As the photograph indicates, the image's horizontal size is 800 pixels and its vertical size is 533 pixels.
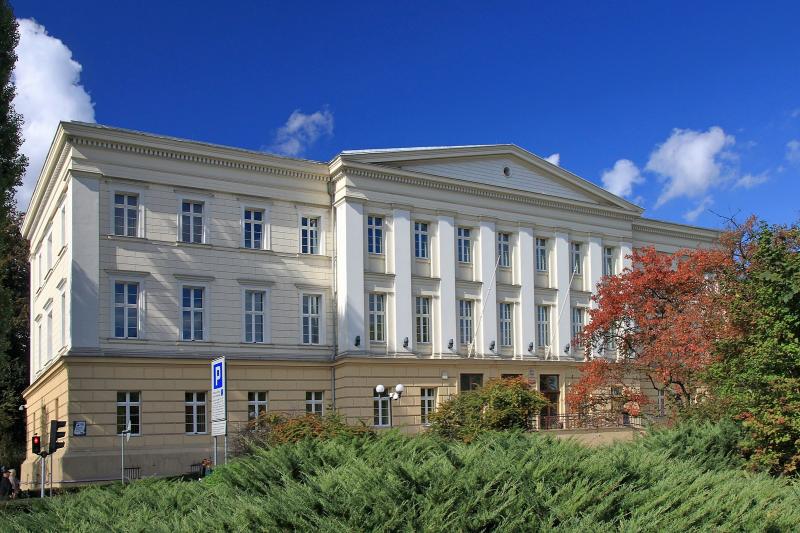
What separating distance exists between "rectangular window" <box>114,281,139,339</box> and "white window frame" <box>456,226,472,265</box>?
15559 millimetres

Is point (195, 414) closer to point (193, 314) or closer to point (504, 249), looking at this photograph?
point (193, 314)

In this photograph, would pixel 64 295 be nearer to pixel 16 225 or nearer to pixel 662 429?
pixel 16 225

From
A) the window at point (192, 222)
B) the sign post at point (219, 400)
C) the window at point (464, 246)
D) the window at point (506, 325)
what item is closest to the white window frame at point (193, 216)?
the window at point (192, 222)

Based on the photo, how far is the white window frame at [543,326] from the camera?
46.2 metres

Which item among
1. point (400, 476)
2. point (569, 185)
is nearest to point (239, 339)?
point (569, 185)

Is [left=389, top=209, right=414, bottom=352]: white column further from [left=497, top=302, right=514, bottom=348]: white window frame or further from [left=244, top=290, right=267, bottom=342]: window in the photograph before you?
[left=244, top=290, right=267, bottom=342]: window

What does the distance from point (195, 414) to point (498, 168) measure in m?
19.3

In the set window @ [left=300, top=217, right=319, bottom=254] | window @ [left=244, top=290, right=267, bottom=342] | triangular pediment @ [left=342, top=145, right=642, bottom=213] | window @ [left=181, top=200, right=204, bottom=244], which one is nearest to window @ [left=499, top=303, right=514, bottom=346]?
triangular pediment @ [left=342, top=145, right=642, bottom=213]

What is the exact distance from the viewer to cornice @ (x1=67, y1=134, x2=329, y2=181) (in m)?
35.7

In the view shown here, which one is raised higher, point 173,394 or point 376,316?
point 376,316

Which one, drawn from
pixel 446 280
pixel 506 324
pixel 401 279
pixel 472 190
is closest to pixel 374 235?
pixel 401 279

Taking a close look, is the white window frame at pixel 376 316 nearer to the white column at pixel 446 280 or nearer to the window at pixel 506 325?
the white column at pixel 446 280

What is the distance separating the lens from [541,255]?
4706 cm

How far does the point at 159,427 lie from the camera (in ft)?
119
